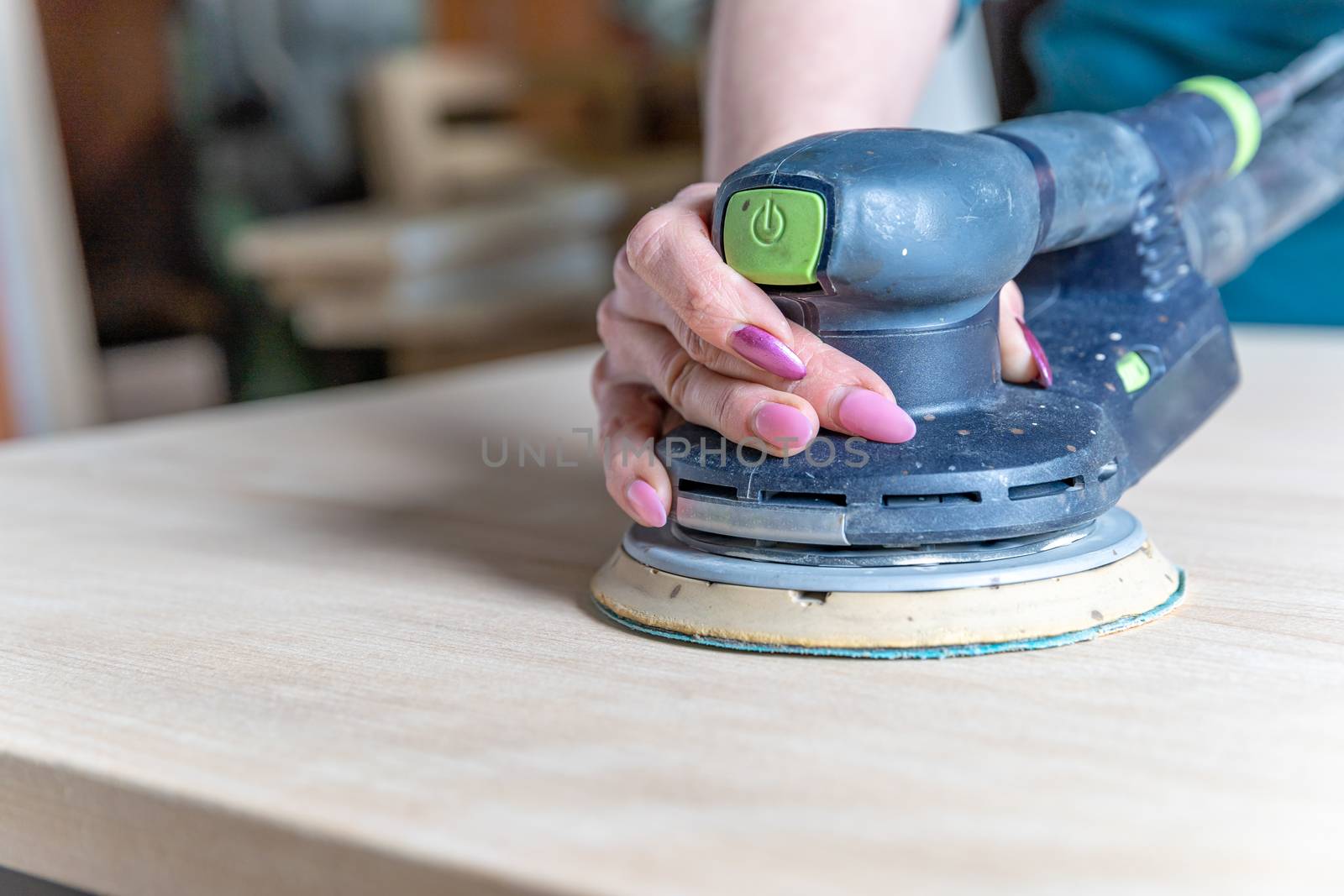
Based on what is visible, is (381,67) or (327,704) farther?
(381,67)

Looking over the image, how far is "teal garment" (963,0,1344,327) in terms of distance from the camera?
1.29 metres

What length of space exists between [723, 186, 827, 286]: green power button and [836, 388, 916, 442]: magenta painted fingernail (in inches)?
2.1

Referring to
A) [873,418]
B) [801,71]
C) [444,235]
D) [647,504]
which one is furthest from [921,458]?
[444,235]

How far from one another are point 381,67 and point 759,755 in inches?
117

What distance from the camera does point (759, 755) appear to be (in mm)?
443

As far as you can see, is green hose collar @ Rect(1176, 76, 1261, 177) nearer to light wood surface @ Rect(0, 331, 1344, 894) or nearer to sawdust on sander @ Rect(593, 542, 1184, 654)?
light wood surface @ Rect(0, 331, 1344, 894)

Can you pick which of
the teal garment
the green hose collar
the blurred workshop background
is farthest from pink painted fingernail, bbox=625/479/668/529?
the blurred workshop background

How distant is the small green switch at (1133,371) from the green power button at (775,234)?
195 mm

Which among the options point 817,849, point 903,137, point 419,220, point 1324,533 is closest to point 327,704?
point 817,849

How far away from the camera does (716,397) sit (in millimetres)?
604

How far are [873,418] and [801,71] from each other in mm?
326

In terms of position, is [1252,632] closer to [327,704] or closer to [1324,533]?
[1324,533]

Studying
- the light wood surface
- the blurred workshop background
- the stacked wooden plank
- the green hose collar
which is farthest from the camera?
the blurred workshop background

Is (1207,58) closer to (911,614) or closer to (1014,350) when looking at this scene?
(1014,350)
